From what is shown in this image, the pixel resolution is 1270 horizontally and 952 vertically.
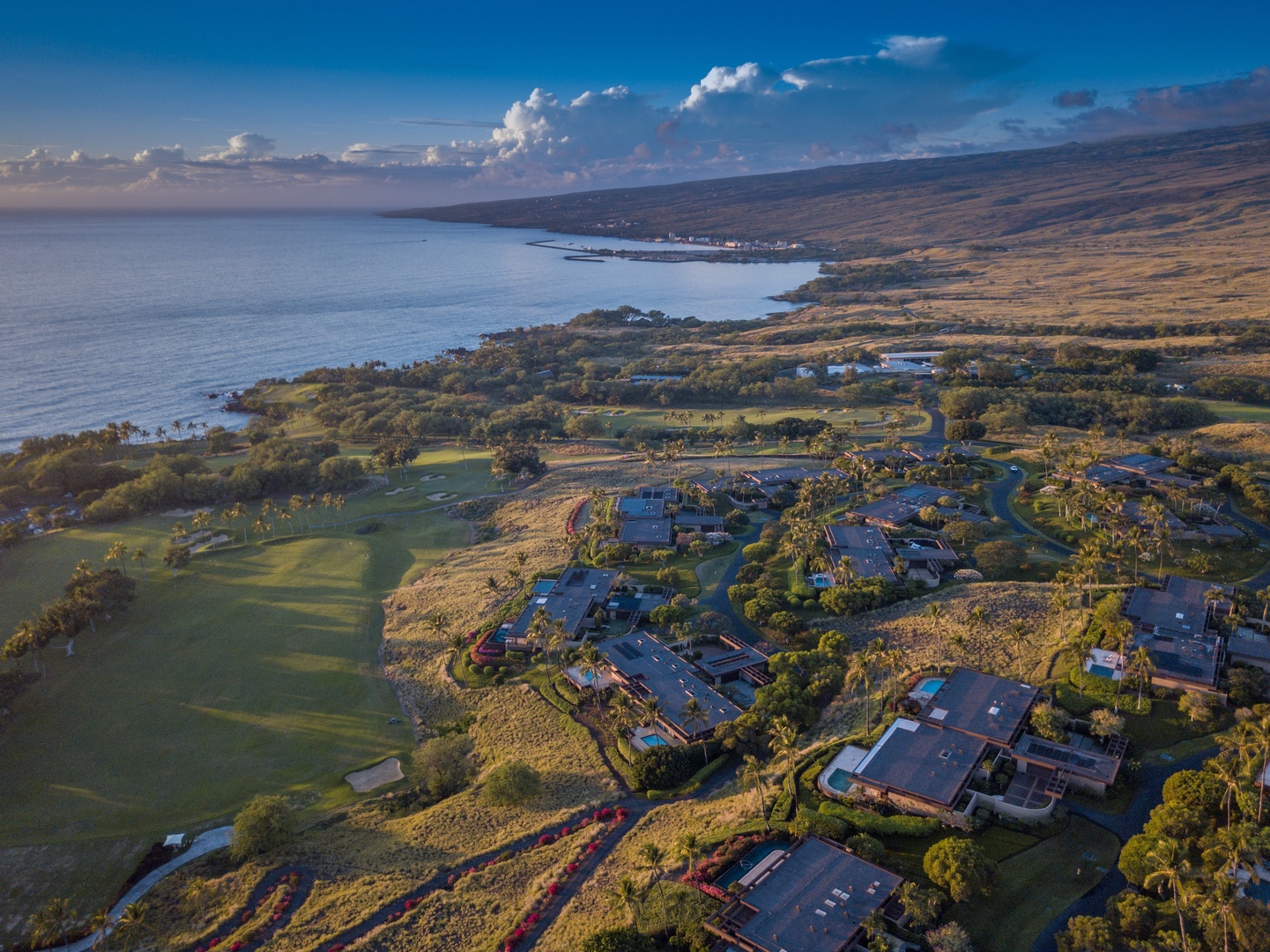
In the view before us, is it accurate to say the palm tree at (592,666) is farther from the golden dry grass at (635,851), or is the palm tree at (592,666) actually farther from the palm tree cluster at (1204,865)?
the palm tree cluster at (1204,865)

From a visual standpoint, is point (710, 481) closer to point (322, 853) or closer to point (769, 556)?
point (769, 556)

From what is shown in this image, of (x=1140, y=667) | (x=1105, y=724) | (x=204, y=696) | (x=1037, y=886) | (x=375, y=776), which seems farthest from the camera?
(x=204, y=696)

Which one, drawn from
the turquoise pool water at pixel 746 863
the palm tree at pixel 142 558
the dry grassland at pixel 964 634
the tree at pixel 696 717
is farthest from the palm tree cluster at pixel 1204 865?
the palm tree at pixel 142 558

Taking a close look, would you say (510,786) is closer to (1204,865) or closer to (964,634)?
(1204,865)

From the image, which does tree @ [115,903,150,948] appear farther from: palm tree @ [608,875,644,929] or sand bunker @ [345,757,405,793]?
palm tree @ [608,875,644,929]

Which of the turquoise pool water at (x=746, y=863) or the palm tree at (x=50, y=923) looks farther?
the turquoise pool water at (x=746, y=863)

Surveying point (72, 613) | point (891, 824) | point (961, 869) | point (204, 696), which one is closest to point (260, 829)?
point (204, 696)

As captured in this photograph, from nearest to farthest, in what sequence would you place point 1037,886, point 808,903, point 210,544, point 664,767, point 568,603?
point 808,903, point 1037,886, point 664,767, point 568,603, point 210,544

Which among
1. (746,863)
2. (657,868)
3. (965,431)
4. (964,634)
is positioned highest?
(965,431)
